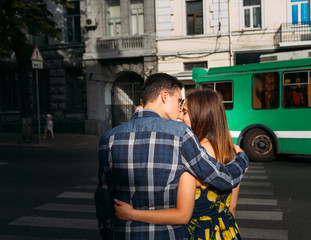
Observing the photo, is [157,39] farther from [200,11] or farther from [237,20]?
[237,20]

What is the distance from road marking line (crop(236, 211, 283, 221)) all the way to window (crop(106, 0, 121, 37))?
60.0ft

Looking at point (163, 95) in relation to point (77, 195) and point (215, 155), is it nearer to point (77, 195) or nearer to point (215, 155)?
point (215, 155)

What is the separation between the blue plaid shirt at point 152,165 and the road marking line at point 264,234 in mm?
2932

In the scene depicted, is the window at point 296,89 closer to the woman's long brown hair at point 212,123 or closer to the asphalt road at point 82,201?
the asphalt road at point 82,201

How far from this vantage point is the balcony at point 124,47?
2109 cm

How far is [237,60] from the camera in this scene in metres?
20.0

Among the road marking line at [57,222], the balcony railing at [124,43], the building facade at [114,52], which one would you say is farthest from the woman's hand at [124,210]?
the balcony railing at [124,43]

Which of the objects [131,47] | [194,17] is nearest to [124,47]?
[131,47]

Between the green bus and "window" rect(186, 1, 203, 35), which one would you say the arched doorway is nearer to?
"window" rect(186, 1, 203, 35)

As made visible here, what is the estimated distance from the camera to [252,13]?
19891mm

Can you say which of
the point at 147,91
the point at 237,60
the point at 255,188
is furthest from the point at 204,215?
the point at 237,60

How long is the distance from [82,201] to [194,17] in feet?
54.1

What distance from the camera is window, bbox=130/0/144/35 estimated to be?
71.5 feet

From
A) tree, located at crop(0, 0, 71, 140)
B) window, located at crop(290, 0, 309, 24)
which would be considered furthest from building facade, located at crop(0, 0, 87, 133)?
window, located at crop(290, 0, 309, 24)
